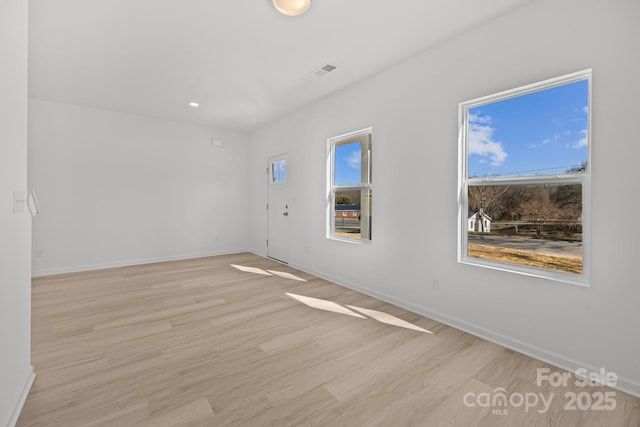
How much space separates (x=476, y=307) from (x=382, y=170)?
1.77 m

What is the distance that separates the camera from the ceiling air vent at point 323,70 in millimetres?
3325

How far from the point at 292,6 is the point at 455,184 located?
2.11m

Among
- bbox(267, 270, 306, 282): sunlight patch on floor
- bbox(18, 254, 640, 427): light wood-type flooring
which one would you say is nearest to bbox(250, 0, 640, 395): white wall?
bbox(18, 254, 640, 427): light wood-type flooring

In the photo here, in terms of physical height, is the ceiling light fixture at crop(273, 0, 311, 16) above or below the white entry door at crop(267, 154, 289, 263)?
above

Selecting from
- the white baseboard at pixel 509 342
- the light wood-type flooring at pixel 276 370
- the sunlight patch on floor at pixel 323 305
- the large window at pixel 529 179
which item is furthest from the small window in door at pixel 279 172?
the large window at pixel 529 179

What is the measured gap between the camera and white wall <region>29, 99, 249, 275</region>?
14.9ft

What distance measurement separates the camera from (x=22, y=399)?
1.66 meters

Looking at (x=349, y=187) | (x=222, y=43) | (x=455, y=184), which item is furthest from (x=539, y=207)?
(x=222, y=43)

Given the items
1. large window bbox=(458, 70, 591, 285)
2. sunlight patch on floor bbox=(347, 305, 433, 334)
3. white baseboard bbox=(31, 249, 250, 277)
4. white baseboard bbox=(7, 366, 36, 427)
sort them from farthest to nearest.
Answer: white baseboard bbox=(31, 249, 250, 277)
sunlight patch on floor bbox=(347, 305, 433, 334)
large window bbox=(458, 70, 591, 285)
white baseboard bbox=(7, 366, 36, 427)

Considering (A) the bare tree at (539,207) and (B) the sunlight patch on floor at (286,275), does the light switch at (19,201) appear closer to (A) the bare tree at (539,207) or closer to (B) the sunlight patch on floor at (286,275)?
(B) the sunlight patch on floor at (286,275)

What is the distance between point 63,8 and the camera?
234cm

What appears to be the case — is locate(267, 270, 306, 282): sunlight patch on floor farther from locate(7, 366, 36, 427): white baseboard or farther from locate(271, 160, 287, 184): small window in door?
locate(7, 366, 36, 427): white baseboard

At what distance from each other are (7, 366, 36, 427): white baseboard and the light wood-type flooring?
33 mm

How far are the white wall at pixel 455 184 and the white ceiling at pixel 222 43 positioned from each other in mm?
294
